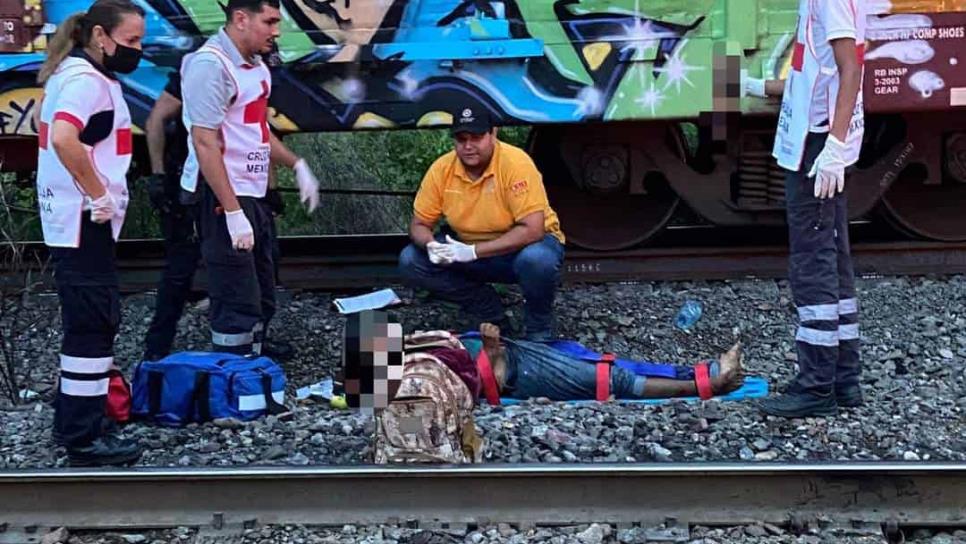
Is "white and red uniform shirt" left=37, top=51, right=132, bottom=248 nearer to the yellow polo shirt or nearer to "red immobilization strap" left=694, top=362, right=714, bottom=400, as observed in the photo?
the yellow polo shirt

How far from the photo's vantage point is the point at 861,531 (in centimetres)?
415

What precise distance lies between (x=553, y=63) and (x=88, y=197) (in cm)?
318

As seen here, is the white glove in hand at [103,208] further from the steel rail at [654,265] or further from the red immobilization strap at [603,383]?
the steel rail at [654,265]

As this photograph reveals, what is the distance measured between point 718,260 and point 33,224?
487cm

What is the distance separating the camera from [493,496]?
14.3 ft

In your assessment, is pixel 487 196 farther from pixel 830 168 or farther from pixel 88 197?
pixel 88 197

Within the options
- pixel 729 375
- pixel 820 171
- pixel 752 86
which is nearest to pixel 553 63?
pixel 752 86

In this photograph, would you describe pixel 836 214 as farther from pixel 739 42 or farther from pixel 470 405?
pixel 739 42

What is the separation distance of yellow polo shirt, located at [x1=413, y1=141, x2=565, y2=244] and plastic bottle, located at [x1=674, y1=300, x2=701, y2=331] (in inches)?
34.1

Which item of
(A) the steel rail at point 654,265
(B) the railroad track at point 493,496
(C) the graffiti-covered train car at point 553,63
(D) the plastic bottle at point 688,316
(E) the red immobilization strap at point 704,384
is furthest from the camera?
(A) the steel rail at point 654,265

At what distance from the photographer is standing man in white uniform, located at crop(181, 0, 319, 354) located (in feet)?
18.1

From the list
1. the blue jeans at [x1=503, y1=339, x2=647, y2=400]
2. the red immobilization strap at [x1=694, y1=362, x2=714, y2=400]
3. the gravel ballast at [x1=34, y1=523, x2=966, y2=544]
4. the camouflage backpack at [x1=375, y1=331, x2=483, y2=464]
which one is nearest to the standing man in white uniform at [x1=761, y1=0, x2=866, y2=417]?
the red immobilization strap at [x1=694, y1=362, x2=714, y2=400]

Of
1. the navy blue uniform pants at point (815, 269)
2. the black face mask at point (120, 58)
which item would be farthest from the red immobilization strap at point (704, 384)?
the black face mask at point (120, 58)

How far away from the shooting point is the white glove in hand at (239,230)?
5.52 m
